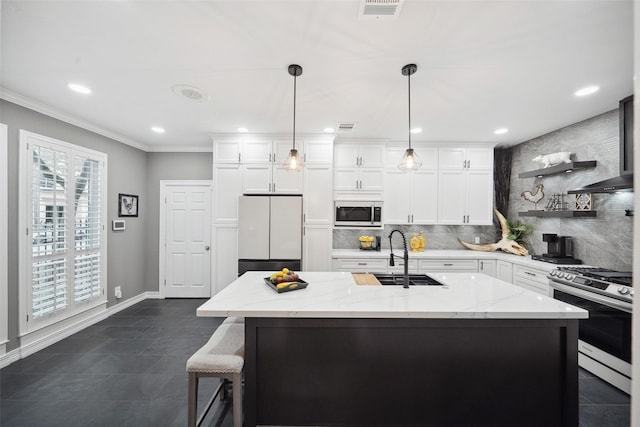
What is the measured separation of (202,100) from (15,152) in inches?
74.9

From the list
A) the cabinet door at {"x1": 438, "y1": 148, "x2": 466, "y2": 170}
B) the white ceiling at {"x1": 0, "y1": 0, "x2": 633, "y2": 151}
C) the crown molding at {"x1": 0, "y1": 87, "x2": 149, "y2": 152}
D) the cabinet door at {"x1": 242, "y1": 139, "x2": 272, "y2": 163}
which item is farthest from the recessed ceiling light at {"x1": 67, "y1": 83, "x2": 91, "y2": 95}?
the cabinet door at {"x1": 438, "y1": 148, "x2": 466, "y2": 170}

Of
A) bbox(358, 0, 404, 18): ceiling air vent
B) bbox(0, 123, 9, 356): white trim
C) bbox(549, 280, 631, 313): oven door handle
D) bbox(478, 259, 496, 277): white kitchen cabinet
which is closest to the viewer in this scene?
bbox(358, 0, 404, 18): ceiling air vent

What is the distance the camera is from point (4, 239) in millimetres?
2363

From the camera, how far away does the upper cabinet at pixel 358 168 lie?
3.92 metres

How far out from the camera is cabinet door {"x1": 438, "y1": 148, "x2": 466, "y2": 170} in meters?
4.02

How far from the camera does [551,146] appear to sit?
136 inches

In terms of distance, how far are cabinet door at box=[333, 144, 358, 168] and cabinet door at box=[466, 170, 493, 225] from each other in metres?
1.85

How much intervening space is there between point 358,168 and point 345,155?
29 centimetres

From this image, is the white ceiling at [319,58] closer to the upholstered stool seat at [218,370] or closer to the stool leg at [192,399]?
the upholstered stool seat at [218,370]

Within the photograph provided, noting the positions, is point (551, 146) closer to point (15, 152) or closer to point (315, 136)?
point (315, 136)

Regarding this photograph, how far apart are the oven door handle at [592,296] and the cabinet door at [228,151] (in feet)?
13.6

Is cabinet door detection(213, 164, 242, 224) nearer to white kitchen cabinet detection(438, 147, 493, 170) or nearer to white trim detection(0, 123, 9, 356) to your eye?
white trim detection(0, 123, 9, 356)

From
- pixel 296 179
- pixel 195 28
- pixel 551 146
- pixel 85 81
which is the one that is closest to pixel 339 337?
pixel 195 28

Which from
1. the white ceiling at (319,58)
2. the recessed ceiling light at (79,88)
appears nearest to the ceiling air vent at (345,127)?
the white ceiling at (319,58)
